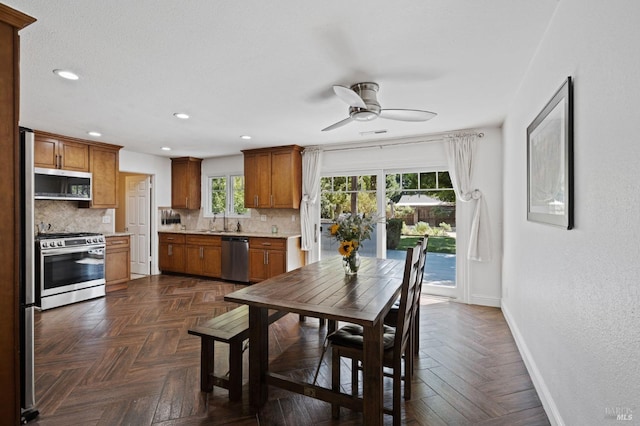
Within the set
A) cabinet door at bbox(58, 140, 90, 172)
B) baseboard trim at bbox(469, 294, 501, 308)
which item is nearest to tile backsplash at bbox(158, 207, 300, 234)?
cabinet door at bbox(58, 140, 90, 172)

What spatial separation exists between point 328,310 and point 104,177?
5148 millimetres

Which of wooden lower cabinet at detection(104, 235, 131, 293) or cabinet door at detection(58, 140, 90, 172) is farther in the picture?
wooden lower cabinet at detection(104, 235, 131, 293)

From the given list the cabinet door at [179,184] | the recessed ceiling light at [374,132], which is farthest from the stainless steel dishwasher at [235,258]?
the recessed ceiling light at [374,132]

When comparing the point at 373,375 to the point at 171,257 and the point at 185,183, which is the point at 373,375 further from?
the point at 185,183

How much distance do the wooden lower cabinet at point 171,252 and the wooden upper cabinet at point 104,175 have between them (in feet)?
4.11

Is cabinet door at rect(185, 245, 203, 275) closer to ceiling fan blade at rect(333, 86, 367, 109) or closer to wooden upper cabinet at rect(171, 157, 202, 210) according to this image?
wooden upper cabinet at rect(171, 157, 202, 210)

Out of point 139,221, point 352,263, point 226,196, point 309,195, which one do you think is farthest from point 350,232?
point 139,221

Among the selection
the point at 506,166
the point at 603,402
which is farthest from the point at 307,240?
the point at 603,402

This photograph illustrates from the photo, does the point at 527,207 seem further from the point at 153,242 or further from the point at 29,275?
the point at 153,242

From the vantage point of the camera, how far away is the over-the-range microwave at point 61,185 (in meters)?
4.36

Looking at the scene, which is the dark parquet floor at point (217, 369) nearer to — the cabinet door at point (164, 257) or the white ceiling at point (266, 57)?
the cabinet door at point (164, 257)

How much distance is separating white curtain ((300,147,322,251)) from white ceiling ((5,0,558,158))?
1.62 m

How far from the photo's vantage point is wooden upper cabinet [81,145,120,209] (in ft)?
16.7

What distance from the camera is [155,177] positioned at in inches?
251
